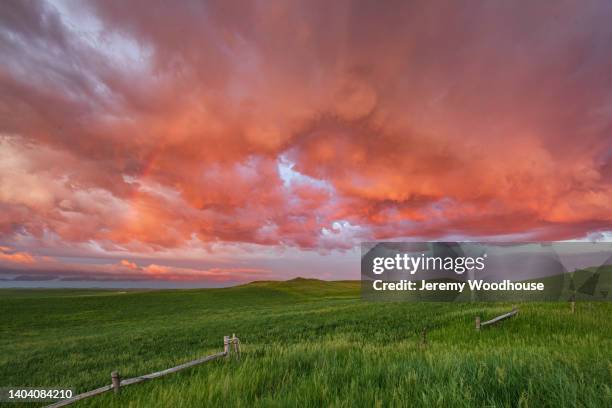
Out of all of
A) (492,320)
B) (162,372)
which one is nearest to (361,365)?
(162,372)

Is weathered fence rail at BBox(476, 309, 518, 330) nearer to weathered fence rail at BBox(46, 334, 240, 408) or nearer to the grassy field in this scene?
the grassy field

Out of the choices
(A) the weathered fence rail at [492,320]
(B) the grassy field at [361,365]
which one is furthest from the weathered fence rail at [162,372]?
(A) the weathered fence rail at [492,320]

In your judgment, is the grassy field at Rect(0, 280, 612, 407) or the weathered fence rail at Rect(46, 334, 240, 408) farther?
the weathered fence rail at Rect(46, 334, 240, 408)

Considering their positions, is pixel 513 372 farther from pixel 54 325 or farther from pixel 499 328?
pixel 54 325

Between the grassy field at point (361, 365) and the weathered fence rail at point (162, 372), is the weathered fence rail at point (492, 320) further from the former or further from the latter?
the weathered fence rail at point (162, 372)

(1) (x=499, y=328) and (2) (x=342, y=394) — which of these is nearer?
(2) (x=342, y=394)

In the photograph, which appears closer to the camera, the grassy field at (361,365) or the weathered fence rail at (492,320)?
the grassy field at (361,365)

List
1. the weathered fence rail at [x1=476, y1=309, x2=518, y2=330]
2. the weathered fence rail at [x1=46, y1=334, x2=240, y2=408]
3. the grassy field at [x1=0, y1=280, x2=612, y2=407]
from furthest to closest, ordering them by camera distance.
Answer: the weathered fence rail at [x1=476, y1=309, x2=518, y2=330]
the weathered fence rail at [x1=46, y1=334, x2=240, y2=408]
the grassy field at [x1=0, y1=280, x2=612, y2=407]

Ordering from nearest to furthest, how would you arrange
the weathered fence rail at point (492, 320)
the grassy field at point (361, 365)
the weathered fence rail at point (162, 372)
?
the grassy field at point (361, 365) < the weathered fence rail at point (162, 372) < the weathered fence rail at point (492, 320)

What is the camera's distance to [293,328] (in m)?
26.0

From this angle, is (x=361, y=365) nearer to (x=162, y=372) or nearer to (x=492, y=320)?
(x=162, y=372)

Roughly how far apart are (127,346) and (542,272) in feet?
244

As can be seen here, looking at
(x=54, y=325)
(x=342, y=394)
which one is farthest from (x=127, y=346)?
(x=54, y=325)

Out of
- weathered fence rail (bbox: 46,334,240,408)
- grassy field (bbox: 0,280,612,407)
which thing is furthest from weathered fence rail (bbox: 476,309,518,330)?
weathered fence rail (bbox: 46,334,240,408)
